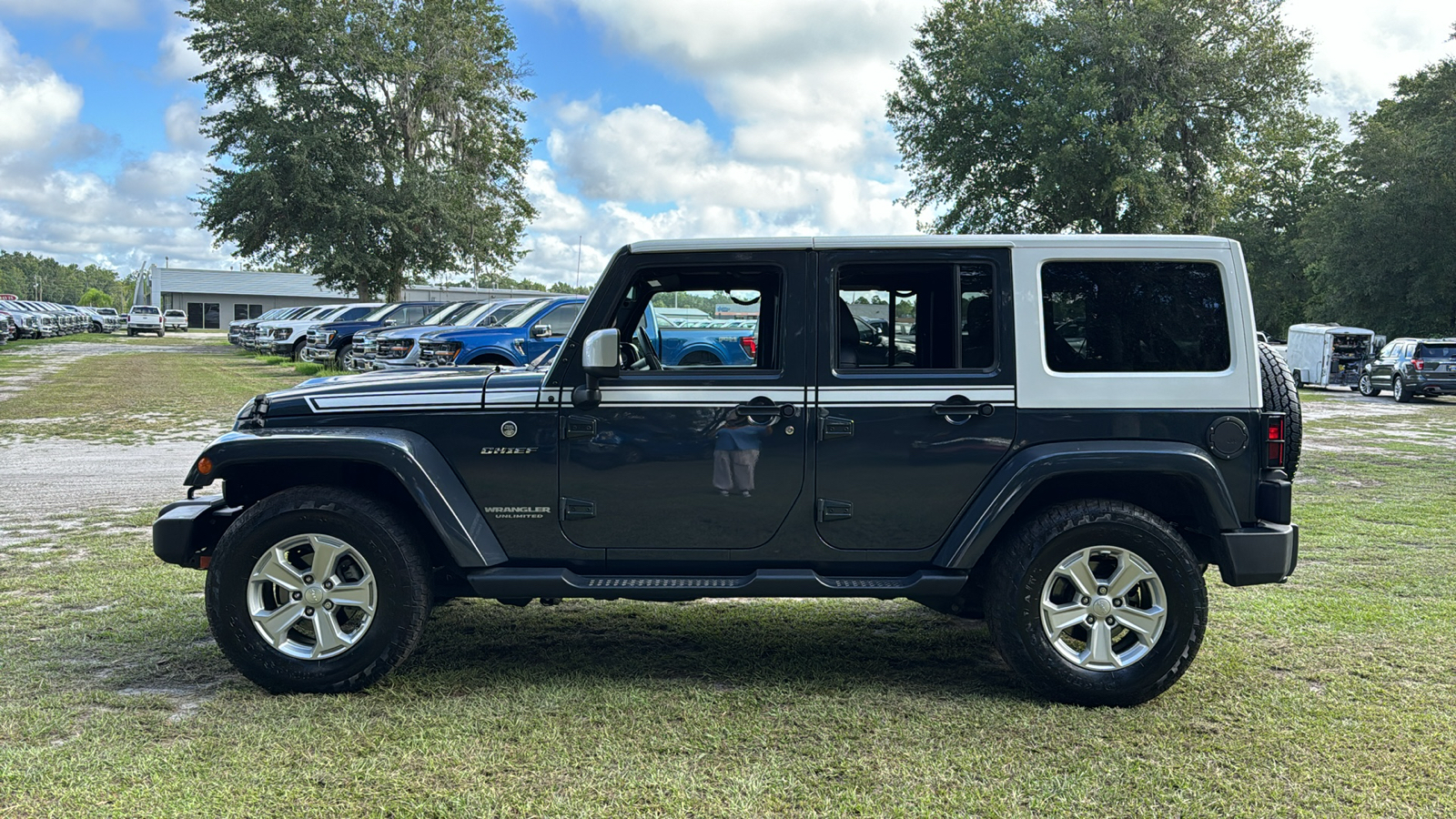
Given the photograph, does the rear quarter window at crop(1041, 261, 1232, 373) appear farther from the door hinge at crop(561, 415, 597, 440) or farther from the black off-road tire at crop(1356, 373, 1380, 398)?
the black off-road tire at crop(1356, 373, 1380, 398)

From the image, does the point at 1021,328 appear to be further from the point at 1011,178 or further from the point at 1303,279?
the point at 1303,279

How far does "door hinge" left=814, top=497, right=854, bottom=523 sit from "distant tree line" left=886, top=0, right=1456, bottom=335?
2938cm

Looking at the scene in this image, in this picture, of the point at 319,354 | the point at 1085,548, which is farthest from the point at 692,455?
the point at 319,354

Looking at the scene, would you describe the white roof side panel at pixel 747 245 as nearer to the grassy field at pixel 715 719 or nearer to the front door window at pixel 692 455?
the front door window at pixel 692 455

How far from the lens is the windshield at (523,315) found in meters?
16.4

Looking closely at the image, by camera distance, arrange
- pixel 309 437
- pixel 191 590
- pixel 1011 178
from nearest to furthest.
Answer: pixel 309 437 → pixel 191 590 → pixel 1011 178

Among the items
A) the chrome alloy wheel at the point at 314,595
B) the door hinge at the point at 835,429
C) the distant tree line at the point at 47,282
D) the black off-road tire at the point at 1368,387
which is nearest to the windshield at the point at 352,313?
the black off-road tire at the point at 1368,387

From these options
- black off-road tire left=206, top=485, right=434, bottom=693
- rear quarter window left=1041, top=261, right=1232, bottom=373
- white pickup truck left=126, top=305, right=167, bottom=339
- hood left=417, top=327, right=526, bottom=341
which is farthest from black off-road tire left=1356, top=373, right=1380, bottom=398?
white pickup truck left=126, top=305, right=167, bottom=339

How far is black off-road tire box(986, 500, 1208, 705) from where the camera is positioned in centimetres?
427

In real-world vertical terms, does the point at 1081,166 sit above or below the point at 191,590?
above

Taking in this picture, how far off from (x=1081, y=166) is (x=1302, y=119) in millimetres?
8205

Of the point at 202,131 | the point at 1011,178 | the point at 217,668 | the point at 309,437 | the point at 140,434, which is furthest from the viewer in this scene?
the point at 202,131

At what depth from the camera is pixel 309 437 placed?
4.28 metres

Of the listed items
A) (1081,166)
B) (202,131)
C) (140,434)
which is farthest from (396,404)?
(202,131)
